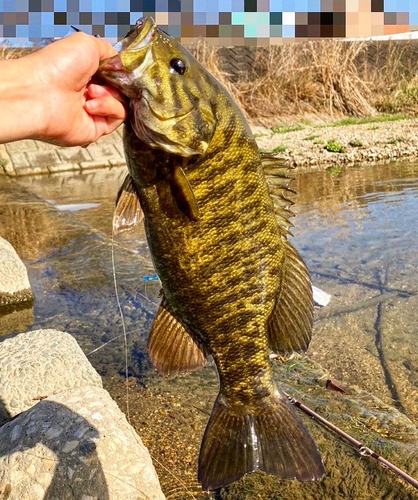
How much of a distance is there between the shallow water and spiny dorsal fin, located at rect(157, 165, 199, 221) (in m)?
1.76

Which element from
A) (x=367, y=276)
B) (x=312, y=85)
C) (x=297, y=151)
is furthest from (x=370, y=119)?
(x=367, y=276)

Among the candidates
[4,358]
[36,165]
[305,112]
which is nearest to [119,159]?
[36,165]

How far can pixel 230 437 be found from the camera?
2.60 meters

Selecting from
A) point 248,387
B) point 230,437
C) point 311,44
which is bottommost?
point 230,437

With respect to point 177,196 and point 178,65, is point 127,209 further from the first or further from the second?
point 178,65

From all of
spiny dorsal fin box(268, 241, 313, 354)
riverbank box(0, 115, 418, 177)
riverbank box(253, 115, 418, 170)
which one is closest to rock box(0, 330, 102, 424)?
spiny dorsal fin box(268, 241, 313, 354)

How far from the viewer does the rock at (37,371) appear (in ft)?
12.4

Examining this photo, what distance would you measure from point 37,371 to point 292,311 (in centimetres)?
202

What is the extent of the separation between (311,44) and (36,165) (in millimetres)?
9968

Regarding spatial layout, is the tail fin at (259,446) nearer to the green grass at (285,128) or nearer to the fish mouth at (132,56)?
the fish mouth at (132,56)

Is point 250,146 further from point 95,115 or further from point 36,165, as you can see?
point 36,165

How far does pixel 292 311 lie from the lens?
2566 mm

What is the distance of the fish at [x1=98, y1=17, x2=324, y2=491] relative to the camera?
2064 mm

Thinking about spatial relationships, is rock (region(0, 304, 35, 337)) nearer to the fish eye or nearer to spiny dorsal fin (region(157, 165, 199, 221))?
spiny dorsal fin (region(157, 165, 199, 221))
